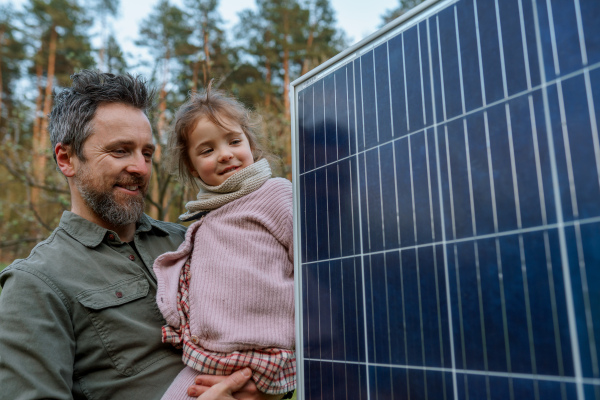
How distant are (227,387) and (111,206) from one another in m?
1.28

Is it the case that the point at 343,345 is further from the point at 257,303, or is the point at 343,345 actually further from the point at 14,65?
the point at 14,65

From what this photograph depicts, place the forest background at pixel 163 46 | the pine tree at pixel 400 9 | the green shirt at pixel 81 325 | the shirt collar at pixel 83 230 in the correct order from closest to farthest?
the green shirt at pixel 81 325, the shirt collar at pixel 83 230, the forest background at pixel 163 46, the pine tree at pixel 400 9

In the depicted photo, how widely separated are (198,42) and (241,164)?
16217 mm

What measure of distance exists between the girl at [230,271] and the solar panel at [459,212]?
400mm

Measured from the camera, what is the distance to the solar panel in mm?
1220

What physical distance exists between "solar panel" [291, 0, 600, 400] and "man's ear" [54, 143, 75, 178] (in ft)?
5.89

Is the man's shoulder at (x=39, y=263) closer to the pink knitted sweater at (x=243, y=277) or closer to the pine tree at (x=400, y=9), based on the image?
the pink knitted sweater at (x=243, y=277)

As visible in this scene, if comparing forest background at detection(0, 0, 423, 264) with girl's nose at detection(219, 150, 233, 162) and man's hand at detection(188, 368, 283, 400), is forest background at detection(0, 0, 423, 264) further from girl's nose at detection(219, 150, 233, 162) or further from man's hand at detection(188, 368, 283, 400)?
man's hand at detection(188, 368, 283, 400)

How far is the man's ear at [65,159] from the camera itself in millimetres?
3223

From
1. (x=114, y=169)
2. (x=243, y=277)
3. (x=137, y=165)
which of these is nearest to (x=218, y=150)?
(x=137, y=165)

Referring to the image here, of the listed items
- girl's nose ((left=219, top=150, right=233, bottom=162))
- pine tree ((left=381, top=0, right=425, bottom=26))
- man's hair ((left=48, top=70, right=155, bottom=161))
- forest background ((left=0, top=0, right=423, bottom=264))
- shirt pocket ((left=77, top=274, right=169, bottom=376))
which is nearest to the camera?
shirt pocket ((left=77, top=274, right=169, bottom=376))

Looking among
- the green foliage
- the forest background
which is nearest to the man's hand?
the forest background

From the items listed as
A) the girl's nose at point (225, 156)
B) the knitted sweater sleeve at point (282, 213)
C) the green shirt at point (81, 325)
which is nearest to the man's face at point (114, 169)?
Result: the green shirt at point (81, 325)

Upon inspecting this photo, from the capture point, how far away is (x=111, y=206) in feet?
9.94
